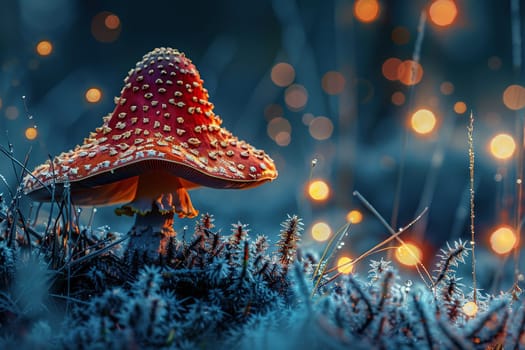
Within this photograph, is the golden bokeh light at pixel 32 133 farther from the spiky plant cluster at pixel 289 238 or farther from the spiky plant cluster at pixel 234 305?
the spiky plant cluster at pixel 289 238

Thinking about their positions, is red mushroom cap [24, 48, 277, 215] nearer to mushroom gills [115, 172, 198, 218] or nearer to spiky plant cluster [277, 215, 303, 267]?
mushroom gills [115, 172, 198, 218]

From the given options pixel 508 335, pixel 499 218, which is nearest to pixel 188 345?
pixel 508 335

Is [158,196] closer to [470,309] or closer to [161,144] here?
[161,144]

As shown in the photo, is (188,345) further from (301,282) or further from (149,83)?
(149,83)

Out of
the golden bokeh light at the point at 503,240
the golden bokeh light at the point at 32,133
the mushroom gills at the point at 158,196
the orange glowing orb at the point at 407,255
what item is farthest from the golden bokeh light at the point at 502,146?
the golden bokeh light at the point at 32,133

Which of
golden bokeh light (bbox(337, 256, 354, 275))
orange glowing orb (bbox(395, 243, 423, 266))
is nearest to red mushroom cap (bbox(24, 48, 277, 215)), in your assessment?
golden bokeh light (bbox(337, 256, 354, 275))
